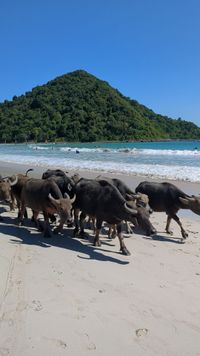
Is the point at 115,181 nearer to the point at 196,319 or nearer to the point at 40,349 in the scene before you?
the point at 196,319

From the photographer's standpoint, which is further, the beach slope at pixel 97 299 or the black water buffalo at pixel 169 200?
the black water buffalo at pixel 169 200

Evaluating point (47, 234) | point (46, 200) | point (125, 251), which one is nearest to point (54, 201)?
point (46, 200)

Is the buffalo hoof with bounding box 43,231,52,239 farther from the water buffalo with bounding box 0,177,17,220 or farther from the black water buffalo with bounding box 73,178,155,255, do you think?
the water buffalo with bounding box 0,177,17,220

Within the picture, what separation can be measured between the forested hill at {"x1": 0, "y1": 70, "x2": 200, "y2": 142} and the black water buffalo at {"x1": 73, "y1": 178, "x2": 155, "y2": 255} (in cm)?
12210

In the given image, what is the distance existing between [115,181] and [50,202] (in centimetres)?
212

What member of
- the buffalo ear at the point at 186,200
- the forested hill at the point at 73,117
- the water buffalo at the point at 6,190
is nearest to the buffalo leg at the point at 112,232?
the buffalo ear at the point at 186,200

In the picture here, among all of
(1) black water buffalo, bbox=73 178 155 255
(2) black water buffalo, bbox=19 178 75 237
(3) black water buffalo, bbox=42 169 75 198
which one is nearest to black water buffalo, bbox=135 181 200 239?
(1) black water buffalo, bbox=73 178 155 255

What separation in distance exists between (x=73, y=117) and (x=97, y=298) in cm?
13615

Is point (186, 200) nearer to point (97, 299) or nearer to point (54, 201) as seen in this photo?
point (54, 201)

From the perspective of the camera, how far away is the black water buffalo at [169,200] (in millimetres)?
9984

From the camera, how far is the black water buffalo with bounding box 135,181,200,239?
32.8 feet

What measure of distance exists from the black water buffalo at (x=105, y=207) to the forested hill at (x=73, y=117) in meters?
122

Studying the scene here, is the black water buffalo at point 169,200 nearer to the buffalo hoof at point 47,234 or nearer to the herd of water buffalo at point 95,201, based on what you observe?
the herd of water buffalo at point 95,201

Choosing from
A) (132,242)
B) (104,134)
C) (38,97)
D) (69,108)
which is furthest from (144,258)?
(38,97)
